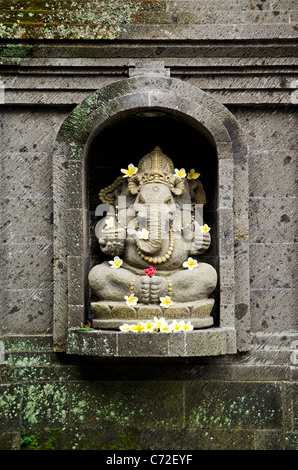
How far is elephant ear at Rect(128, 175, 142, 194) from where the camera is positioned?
→ 6559 millimetres

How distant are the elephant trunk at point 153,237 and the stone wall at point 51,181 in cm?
108

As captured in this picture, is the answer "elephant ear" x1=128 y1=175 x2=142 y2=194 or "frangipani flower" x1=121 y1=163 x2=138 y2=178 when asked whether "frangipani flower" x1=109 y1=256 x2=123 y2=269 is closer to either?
"elephant ear" x1=128 y1=175 x2=142 y2=194

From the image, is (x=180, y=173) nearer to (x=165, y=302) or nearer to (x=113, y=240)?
(x=113, y=240)

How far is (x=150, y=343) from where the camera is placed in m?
5.79

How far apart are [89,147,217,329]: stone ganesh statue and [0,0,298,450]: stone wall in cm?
60

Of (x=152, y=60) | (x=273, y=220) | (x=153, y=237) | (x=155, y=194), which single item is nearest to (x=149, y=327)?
(x=153, y=237)

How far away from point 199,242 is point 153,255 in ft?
1.71

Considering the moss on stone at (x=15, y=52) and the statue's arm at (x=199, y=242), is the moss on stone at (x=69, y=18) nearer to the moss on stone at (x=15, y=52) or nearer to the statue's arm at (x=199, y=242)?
the moss on stone at (x=15, y=52)

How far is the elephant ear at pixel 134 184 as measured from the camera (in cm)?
656

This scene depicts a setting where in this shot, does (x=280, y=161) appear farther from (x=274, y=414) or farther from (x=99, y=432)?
(x=99, y=432)

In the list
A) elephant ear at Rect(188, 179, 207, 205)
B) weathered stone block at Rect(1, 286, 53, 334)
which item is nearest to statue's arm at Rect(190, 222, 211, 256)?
elephant ear at Rect(188, 179, 207, 205)

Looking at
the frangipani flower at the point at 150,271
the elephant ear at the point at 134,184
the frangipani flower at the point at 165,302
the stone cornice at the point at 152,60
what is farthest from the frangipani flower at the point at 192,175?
the frangipani flower at the point at 165,302

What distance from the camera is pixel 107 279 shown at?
6.24 m

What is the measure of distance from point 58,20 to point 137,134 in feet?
5.01
